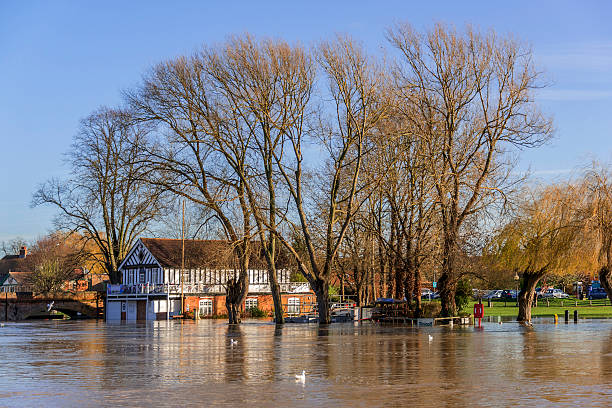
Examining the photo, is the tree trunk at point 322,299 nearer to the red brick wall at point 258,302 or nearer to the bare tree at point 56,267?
the red brick wall at point 258,302

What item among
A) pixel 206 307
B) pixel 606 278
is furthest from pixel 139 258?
pixel 606 278

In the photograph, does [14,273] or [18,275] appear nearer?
[18,275]

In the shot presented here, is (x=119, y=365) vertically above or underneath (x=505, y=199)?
underneath

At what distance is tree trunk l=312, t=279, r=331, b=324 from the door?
1085 inches

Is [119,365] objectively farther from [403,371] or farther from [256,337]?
[256,337]

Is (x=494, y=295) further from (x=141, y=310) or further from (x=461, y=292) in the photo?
(x=141, y=310)

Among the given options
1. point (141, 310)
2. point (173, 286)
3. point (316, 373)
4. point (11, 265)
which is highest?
point (11, 265)

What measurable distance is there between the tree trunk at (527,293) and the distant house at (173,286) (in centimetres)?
2698

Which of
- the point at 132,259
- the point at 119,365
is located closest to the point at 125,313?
the point at 132,259

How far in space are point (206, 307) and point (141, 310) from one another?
6.46 meters

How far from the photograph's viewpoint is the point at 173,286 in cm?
6962

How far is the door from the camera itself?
72375 millimetres

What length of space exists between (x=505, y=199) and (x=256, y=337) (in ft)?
53.1

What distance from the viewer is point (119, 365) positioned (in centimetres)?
2225
